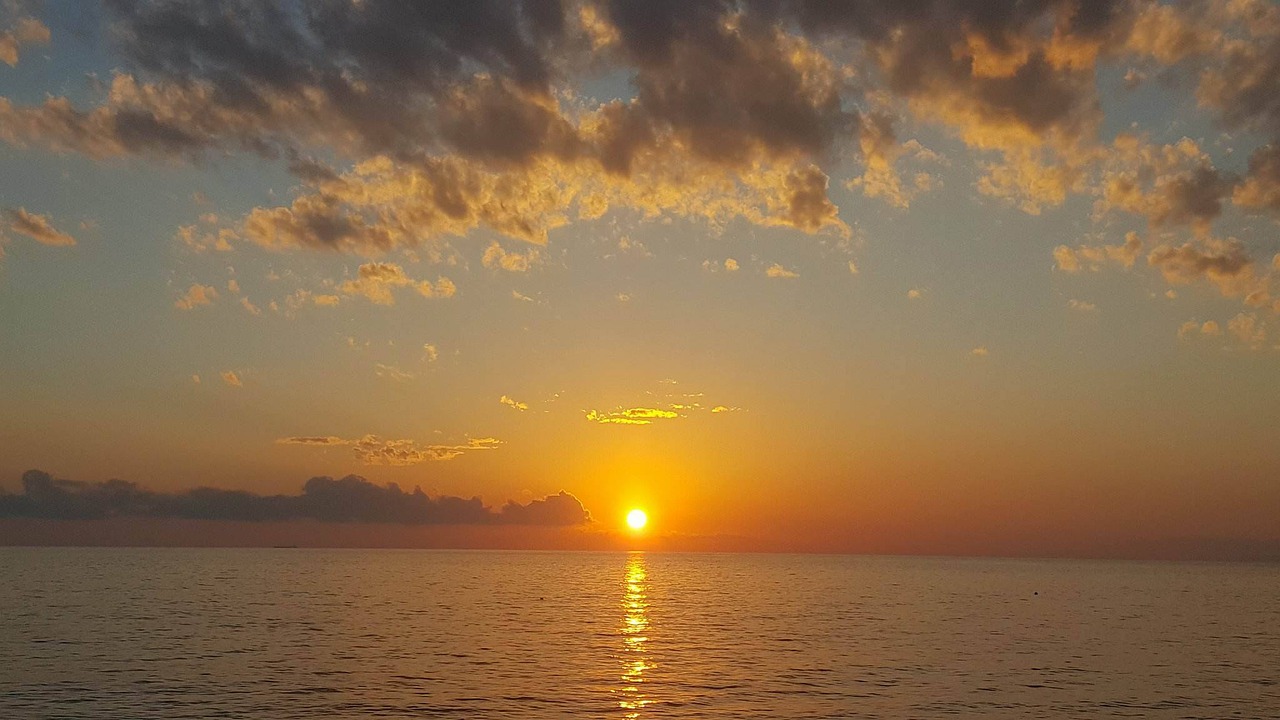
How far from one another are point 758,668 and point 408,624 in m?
46.6

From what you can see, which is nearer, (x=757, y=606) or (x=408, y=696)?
(x=408, y=696)

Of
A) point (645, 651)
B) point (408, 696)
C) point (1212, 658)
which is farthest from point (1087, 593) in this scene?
point (408, 696)

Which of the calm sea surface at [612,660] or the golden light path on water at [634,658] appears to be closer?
the calm sea surface at [612,660]

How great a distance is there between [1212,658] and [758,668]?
140ft

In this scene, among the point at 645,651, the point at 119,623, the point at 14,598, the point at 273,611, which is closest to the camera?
the point at 645,651

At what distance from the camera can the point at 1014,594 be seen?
189500 millimetres

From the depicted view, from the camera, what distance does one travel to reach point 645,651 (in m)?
76.1

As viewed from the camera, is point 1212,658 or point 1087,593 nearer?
point 1212,658

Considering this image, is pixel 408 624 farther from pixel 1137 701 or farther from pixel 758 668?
pixel 1137 701

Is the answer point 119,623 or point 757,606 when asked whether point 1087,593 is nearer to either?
point 757,606

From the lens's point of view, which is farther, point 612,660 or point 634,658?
point 634,658

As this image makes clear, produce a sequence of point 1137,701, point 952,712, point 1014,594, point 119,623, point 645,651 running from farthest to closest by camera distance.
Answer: point 1014,594 → point 119,623 → point 645,651 → point 1137,701 → point 952,712

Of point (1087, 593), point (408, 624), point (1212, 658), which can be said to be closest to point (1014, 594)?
point (1087, 593)

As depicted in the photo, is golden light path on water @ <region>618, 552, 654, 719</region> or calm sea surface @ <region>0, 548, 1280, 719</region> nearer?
calm sea surface @ <region>0, 548, 1280, 719</region>
